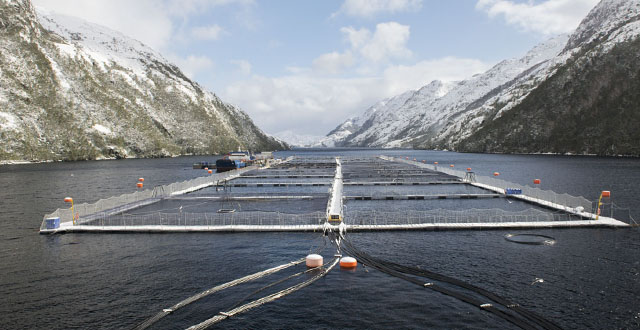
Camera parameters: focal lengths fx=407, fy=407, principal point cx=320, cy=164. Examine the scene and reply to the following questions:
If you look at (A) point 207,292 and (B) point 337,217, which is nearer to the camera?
(A) point 207,292

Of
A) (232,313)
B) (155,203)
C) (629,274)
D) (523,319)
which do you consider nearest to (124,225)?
(155,203)

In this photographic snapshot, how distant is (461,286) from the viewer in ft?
106

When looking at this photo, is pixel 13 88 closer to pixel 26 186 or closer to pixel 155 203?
pixel 26 186

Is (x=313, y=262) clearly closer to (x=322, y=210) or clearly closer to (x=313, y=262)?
(x=313, y=262)

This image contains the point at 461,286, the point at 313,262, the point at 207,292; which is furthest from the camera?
the point at 313,262

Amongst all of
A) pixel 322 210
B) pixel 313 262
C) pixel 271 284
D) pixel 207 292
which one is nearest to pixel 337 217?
pixel 322 210

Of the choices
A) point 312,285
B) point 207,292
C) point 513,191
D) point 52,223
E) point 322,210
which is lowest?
point 312,285

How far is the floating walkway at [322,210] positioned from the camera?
52000 mm

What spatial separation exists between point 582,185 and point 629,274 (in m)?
69.5

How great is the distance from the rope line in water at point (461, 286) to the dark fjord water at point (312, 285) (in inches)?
32.0

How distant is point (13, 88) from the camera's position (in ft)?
648

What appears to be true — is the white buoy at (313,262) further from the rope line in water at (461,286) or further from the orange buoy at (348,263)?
the rope line in water at (461,286)

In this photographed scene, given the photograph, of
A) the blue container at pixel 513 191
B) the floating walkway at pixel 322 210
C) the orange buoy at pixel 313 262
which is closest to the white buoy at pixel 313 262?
the orange buoy at pixel 313 262

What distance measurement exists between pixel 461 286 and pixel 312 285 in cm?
1185
